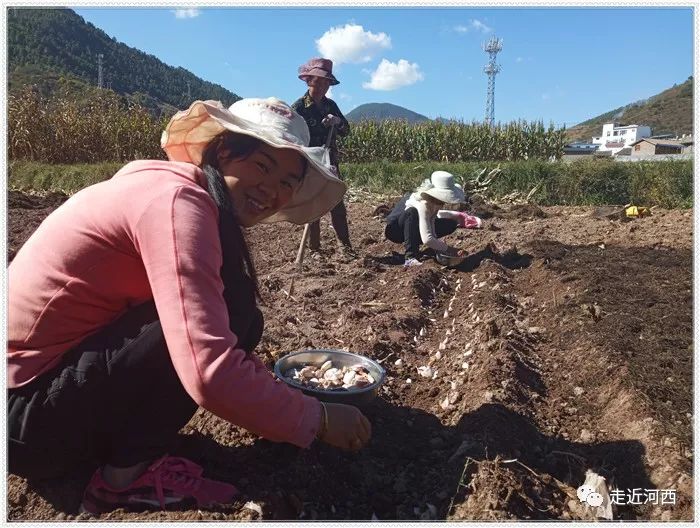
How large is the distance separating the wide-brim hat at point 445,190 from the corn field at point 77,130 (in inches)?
401

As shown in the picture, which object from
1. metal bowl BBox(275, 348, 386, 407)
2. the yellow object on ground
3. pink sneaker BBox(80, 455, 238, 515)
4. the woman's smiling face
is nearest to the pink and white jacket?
the woman's smiling face

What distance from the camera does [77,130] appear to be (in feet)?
41.6

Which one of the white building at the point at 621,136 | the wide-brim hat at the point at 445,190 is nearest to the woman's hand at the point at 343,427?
the wide-brim hat at the point at 445,190

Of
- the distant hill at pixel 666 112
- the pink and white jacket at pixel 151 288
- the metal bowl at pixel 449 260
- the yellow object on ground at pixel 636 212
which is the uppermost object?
the distant hill at pixel 666 112

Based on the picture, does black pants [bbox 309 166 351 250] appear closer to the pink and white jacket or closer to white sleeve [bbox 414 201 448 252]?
white sleeve [bbox 414 201 448 252]

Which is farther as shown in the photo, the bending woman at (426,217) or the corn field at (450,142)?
the corn field at (450,142)

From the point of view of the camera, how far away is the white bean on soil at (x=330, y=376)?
2.27 m

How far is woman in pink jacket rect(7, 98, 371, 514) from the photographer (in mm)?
1281

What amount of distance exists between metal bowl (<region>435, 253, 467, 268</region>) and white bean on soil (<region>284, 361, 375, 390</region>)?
2576 millimetres

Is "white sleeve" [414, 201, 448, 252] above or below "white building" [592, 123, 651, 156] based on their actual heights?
below

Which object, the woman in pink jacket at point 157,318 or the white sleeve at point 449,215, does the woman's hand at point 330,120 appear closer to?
the white sleeve at point 449,215

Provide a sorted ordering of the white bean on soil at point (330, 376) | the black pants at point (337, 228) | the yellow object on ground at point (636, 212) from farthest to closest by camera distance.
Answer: the yellow object on ground at point (636, 212) → the black pants at point (337, 228) → the white bean on soil at point (330, 376)

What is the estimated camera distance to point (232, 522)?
1.63m

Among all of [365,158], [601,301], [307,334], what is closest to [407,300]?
[307,334]
